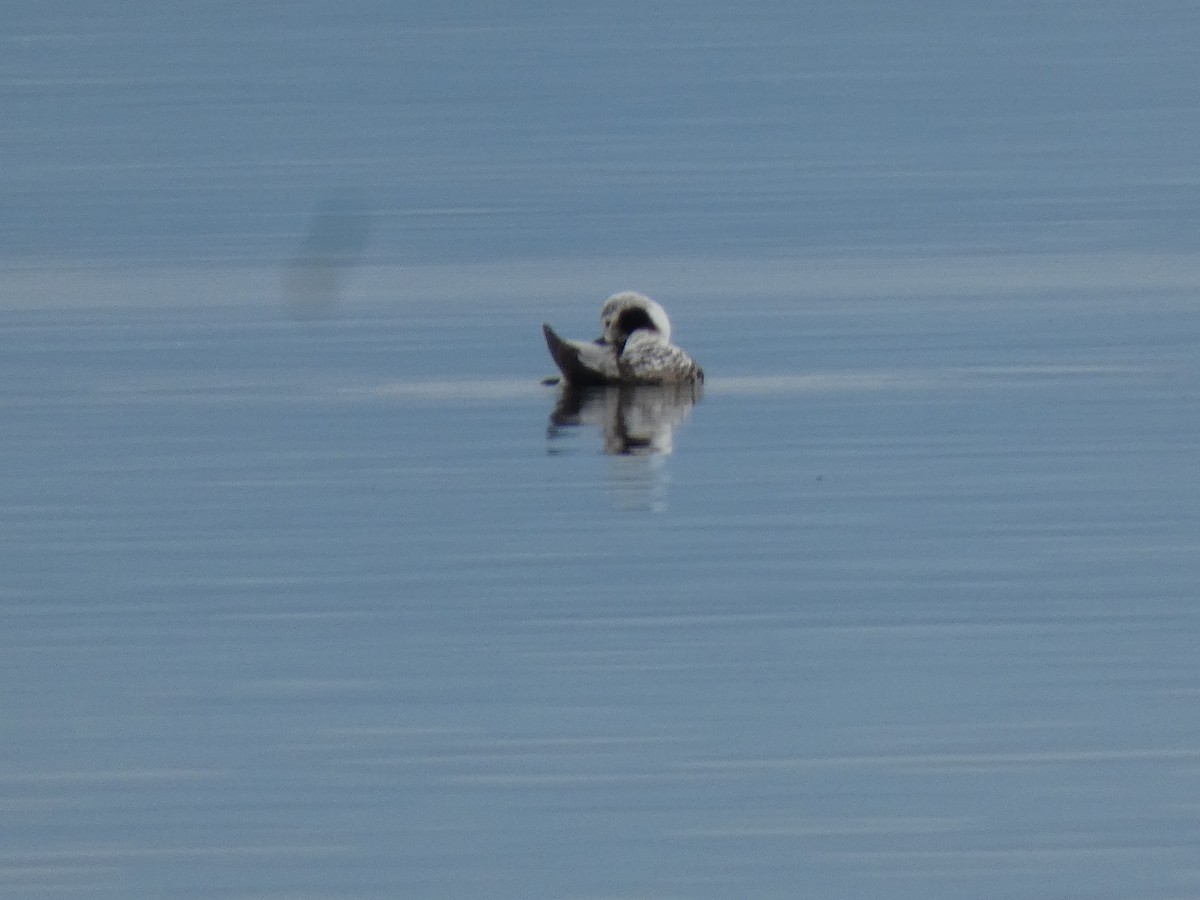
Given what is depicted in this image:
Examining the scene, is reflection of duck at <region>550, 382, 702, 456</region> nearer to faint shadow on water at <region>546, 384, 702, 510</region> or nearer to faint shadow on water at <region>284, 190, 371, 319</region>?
faint shadow on water at <region>546, 384, 702, 510</region>

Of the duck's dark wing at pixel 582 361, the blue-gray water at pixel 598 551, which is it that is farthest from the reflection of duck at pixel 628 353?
the blue-gray water at pixel 598 551

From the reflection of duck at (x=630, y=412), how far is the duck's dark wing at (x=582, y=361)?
0.04 meters

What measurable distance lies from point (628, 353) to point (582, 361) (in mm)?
223

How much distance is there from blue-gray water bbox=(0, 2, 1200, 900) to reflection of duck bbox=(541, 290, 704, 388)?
260mm

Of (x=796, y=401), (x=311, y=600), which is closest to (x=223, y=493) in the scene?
(x=311, y=600)

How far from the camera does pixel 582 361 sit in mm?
17188

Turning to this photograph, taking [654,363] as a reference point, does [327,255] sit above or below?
above

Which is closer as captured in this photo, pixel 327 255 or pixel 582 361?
pixel 582 361

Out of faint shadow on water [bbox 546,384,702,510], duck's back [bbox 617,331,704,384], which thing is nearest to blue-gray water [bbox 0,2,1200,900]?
faint shadow on water [bbox 546,384,702,510]

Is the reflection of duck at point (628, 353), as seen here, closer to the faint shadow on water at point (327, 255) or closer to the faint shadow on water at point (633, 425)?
the faint shadow on water at point (633, 425)

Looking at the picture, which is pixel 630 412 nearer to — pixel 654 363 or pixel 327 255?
pixel 654 363

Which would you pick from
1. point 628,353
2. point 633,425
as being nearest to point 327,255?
point 628,353

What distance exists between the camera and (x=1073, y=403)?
15.9 m

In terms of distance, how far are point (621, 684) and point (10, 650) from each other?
1.79m
